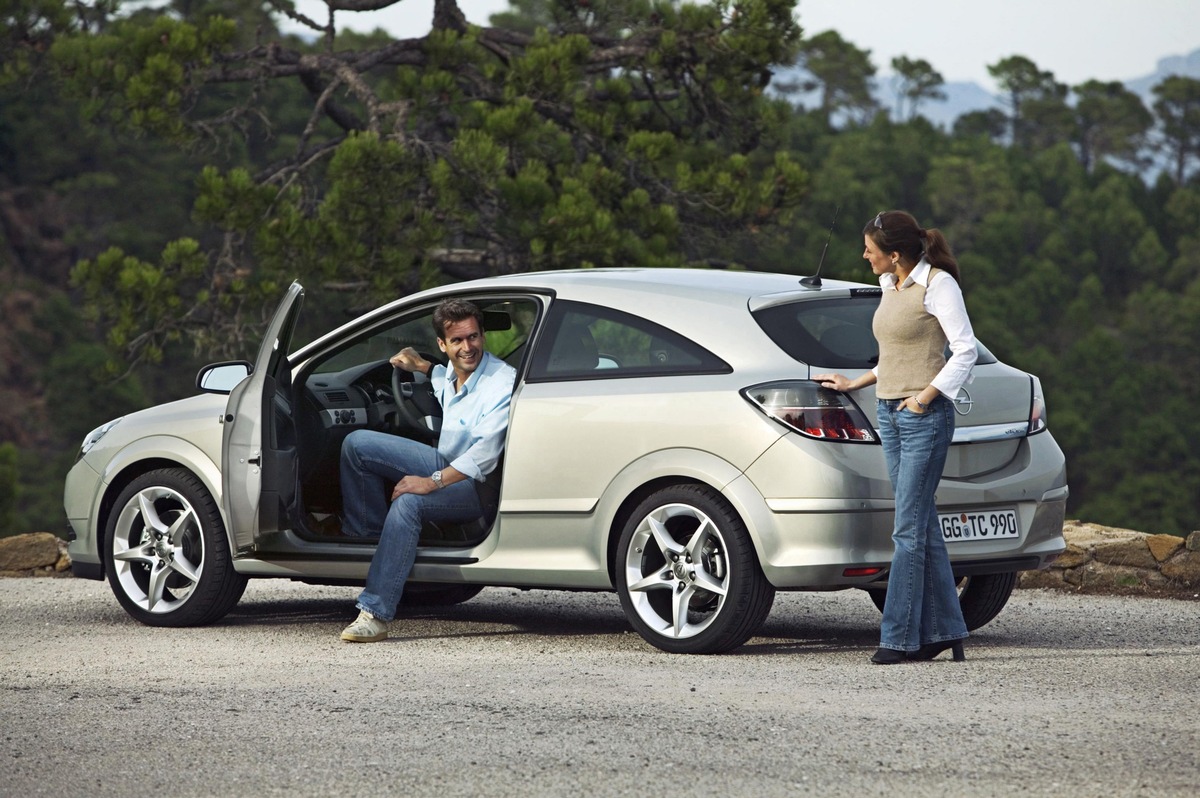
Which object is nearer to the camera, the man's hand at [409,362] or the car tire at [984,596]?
the car tire at [984,596]

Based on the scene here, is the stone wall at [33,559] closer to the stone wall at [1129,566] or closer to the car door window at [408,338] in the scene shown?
the car door window at [408,338]

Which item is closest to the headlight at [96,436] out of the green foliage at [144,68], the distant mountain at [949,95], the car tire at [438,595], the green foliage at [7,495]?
the car tire at [438,595]

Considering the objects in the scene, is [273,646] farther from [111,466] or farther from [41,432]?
[41,432]

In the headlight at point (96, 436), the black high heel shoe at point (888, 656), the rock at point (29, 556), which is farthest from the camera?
the rock at point (29, 556)

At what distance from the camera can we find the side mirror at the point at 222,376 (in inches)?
323

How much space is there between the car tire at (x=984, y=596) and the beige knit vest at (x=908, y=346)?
1702mm

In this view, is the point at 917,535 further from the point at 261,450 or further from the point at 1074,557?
the point at 1074,557

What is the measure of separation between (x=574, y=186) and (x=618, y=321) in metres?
12.2

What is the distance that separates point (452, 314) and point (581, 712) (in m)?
2.53

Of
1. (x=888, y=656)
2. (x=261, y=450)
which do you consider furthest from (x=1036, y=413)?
(x=261, y=450)

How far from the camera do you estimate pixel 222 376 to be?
27.1 ft

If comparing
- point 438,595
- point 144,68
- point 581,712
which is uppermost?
point 144,68

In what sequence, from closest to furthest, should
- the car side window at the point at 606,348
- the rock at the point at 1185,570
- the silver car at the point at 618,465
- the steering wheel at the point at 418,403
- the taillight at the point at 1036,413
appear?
the silver car at the point at 618,465 → the car side window at the point at 606,348 → the taillight at the point at 1036,413 → the steering wheel at the point at 418,403 → the rock at the point at 1185,570

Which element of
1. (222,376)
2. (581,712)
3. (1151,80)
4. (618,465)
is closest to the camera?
(581,712)
